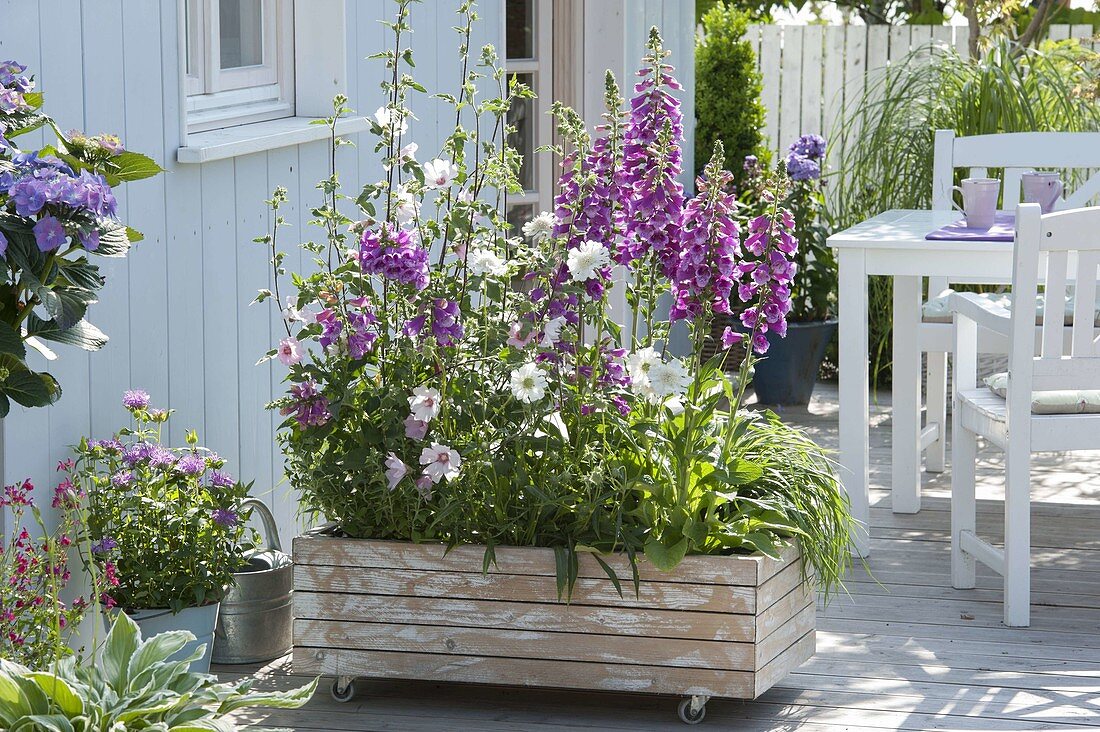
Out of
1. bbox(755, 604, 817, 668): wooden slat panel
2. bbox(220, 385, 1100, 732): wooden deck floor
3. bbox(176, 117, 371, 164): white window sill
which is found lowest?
bbox(220, 385, 1100, 732): wooden deck floor

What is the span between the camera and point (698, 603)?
2684 mm

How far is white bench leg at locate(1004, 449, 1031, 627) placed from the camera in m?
3.35

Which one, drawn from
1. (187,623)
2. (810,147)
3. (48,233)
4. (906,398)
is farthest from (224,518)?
(810,147)

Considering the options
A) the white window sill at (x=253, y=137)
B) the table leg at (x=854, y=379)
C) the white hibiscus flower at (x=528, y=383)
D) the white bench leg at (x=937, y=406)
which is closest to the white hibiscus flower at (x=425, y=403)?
the white hibiscus flower at (x=528, y=383)

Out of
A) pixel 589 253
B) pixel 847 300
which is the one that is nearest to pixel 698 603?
→ pixel 589 253

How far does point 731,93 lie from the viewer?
275 inches

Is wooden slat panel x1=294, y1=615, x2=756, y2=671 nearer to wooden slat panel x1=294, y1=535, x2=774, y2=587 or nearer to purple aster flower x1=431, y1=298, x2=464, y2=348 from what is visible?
wooden slat panel x1=294, y1=535, x2=774, y2=587

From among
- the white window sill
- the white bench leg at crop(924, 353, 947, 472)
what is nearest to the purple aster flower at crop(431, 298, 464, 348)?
the white window sill

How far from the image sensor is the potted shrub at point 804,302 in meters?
→ 6.06

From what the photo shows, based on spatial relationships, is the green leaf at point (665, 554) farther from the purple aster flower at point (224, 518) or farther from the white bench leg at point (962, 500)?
the white bench leg at point (962, 500)

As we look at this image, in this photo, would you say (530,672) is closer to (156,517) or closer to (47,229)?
(156,517)

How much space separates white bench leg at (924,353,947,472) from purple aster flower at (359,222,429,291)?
2.69m

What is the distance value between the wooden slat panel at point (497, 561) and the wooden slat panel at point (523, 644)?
4.7 inches

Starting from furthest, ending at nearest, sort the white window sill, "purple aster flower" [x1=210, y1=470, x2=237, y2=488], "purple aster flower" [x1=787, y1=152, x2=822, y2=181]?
"purple aster flower" [x1=787, y1=152, x2=822, y2=181]
the white window sill
"purple aster flower" [x1=210, y1=470, x2=237, y2=488]
